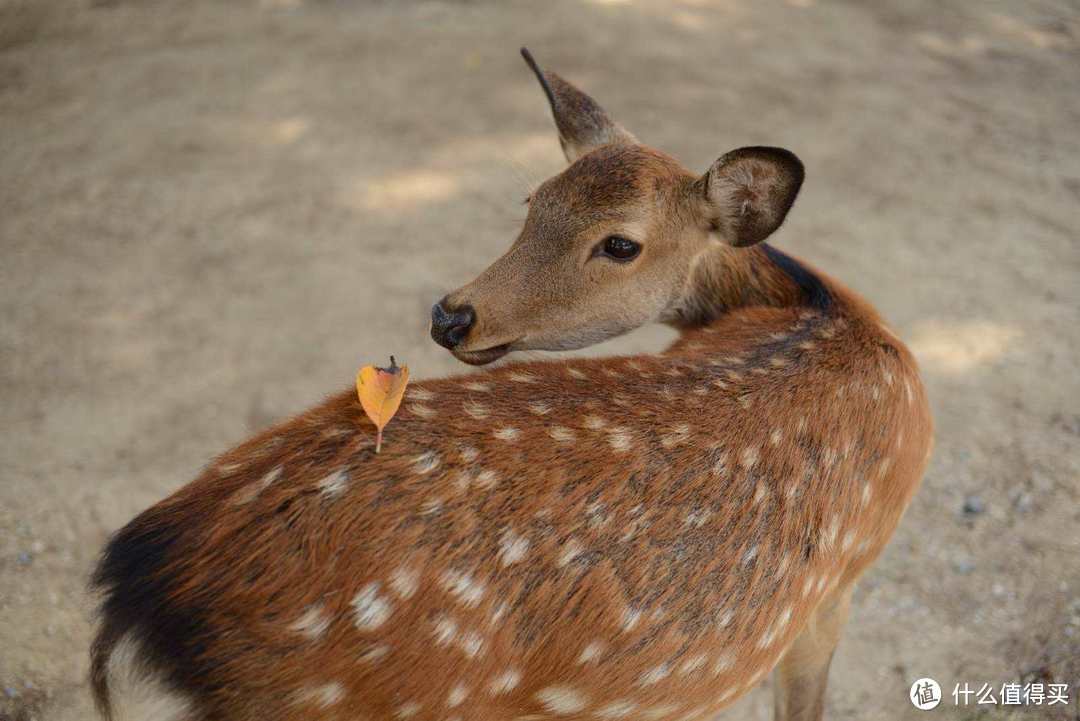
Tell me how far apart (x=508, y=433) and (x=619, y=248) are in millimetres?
845

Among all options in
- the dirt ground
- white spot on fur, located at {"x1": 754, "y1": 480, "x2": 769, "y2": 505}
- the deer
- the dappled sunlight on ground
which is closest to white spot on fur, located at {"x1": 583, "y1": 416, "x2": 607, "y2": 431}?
the deer

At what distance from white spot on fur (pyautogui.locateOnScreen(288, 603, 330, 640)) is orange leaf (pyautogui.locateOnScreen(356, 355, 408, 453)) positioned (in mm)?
288

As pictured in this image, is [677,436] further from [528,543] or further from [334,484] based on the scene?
[334,484]

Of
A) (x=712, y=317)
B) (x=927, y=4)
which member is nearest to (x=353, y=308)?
(x=712, y=317)

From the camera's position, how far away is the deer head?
2373mm

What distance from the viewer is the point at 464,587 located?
1567 millimetres

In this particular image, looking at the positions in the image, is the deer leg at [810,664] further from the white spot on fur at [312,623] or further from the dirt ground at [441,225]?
the white spot on fur at [312,623]

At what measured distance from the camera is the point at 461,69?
5.44m

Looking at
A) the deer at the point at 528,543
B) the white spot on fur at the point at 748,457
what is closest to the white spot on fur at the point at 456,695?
the deer at the point at 528,543

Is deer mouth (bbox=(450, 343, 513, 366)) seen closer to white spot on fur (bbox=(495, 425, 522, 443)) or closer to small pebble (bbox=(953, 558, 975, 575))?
white spot on fur (bbox=(495, 425, 522, 443))

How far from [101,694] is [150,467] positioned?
1774 millimetres

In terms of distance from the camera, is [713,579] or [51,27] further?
[51,27]

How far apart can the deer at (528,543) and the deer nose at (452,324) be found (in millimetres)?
315

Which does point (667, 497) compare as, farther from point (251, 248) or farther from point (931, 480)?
point (251, 248)
